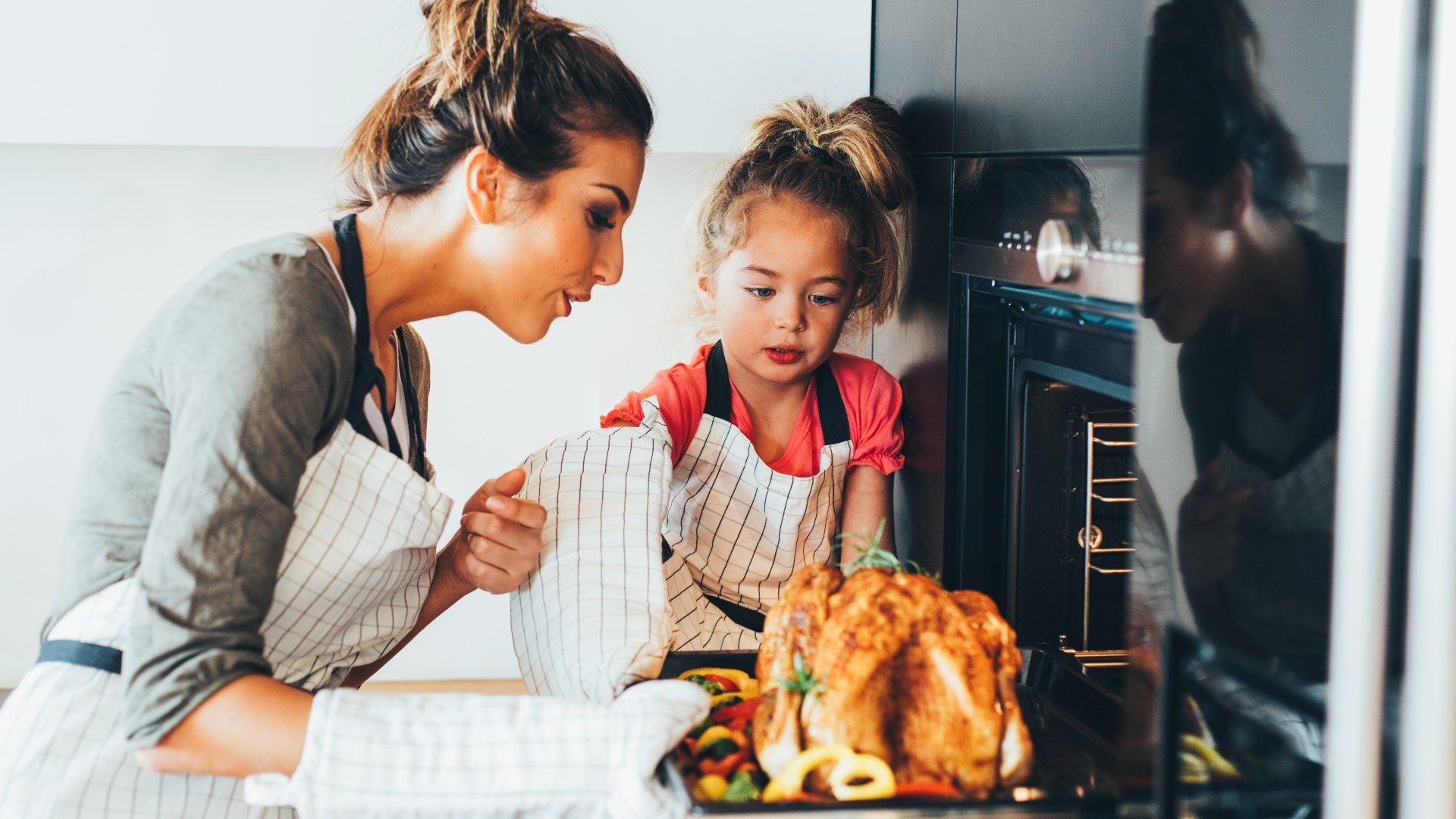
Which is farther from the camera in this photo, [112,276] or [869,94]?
[112,276]

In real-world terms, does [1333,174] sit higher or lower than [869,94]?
lower

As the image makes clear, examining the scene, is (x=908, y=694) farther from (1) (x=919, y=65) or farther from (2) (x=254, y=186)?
(2) (x=254, y=186)

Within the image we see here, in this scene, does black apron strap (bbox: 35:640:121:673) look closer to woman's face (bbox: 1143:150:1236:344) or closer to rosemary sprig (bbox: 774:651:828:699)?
rosemary sprig (bbox: 774:651:828:699)

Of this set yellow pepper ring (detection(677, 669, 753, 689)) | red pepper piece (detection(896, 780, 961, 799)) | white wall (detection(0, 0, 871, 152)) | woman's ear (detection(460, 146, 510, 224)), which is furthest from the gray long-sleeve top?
white wall (detection(0, 0, 871, 152))

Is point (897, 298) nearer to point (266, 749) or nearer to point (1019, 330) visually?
point (1019, 330)

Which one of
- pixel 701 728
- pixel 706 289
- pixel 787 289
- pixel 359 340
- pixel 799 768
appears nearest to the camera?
pixel 799 768

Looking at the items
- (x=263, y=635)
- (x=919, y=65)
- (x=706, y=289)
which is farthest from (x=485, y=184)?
(x=919, y=65)

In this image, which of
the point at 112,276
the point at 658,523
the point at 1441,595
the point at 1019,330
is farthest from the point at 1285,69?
the point at 112,276

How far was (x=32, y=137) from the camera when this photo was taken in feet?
5.22

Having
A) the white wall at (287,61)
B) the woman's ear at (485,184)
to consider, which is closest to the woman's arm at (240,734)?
the woman's ear at (485,184)

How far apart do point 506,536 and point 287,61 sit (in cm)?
86

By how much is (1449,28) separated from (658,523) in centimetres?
80

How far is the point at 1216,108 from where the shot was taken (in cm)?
62

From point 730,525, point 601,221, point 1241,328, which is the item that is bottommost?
point 730,525
